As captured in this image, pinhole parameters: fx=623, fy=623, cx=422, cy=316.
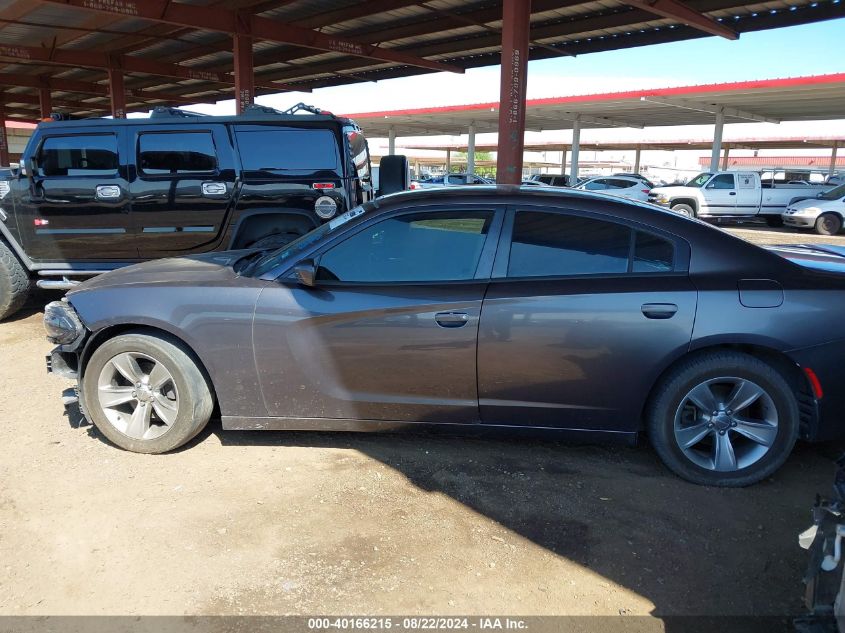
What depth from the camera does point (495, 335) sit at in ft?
11.2

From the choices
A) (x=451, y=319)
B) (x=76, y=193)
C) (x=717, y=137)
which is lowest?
(x=451, y=319)

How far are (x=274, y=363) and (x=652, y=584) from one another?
2221 mm

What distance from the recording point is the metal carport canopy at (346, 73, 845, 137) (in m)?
22.6

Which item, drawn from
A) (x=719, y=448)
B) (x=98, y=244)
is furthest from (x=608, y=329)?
(x=98, y=244)

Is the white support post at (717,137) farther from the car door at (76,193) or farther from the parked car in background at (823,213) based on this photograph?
the car door at (76,193)

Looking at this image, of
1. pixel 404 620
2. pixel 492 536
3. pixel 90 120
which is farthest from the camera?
pixel 90 120

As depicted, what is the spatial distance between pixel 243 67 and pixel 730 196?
16.8 meters

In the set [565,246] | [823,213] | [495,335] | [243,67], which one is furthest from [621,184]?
[495,335]

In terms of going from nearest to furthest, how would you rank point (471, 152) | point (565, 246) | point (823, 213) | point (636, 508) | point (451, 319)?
point (636, 508), point (451, 319), point (565, 246), point (823, 213), point (471, 152)

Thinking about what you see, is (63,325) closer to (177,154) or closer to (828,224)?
(177,154)

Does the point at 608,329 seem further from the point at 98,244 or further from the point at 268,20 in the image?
the point at 268,20

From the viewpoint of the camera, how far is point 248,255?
4.55 metres

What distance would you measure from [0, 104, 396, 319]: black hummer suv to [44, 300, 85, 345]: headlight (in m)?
3.04

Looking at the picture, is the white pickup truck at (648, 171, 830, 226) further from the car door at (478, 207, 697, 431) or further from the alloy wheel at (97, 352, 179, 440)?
the alloy wheel at (97, 352, 179, 440)
